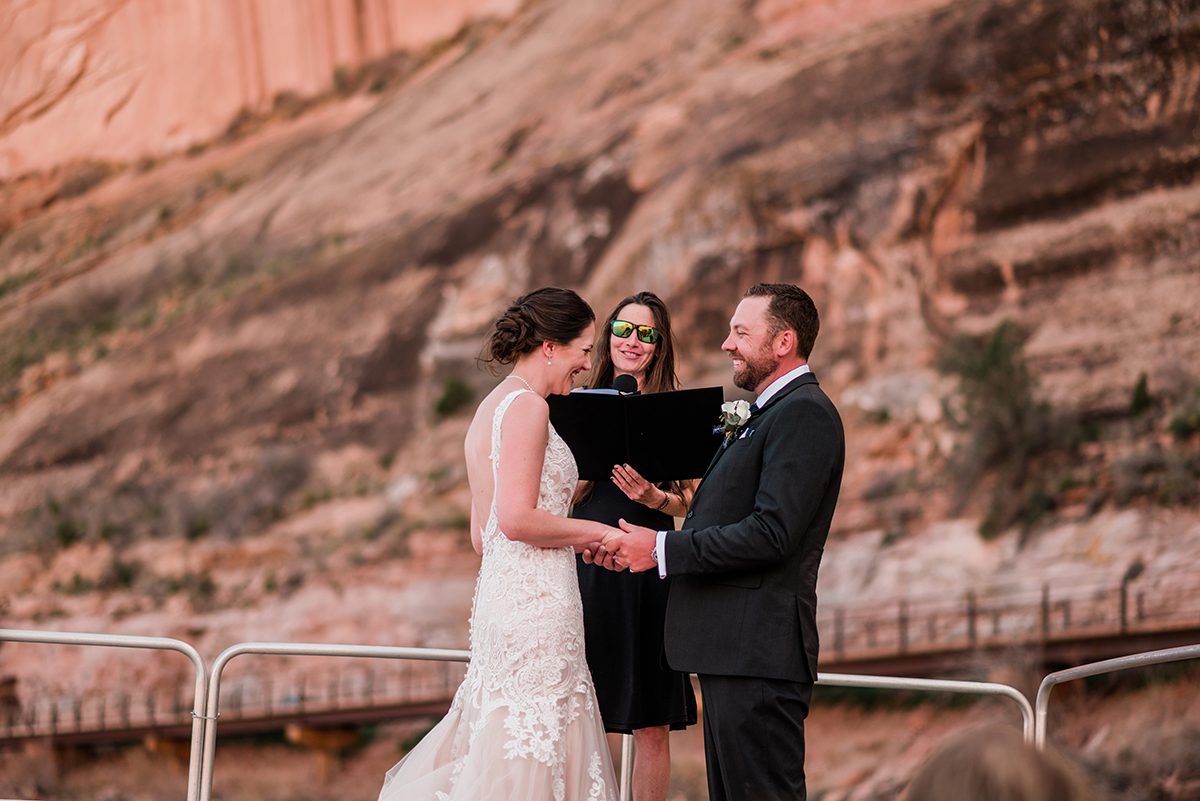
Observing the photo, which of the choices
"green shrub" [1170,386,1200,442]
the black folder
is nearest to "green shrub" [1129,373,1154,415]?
"green shrub" [1170,386,1200,442]

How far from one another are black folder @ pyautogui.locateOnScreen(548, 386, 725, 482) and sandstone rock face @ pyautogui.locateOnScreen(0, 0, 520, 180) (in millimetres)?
22800

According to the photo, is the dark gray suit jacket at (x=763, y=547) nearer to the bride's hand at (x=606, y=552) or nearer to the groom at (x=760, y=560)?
the groom at (x=760, y=560)

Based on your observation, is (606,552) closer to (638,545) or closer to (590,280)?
(638,545)

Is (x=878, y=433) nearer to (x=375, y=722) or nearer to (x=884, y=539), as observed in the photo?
(x=884, y=539)

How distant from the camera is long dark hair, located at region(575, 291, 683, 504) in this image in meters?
4.72

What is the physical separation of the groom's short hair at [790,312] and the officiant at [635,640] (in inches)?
27.6

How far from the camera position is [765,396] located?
3.78 metres

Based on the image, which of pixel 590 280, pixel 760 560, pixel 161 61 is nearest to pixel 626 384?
pixel 760 560

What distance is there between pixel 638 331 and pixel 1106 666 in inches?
70.5

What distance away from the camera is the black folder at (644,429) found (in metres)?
4.03

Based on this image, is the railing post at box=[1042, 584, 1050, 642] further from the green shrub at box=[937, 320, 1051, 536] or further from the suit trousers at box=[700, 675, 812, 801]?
the suit trousers at box=[700, 675, 812, 801]

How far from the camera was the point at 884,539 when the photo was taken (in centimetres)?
1789

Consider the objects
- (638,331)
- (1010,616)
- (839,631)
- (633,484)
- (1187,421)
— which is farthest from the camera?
(839,631)

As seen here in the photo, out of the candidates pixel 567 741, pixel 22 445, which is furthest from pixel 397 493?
pixel 567 741
